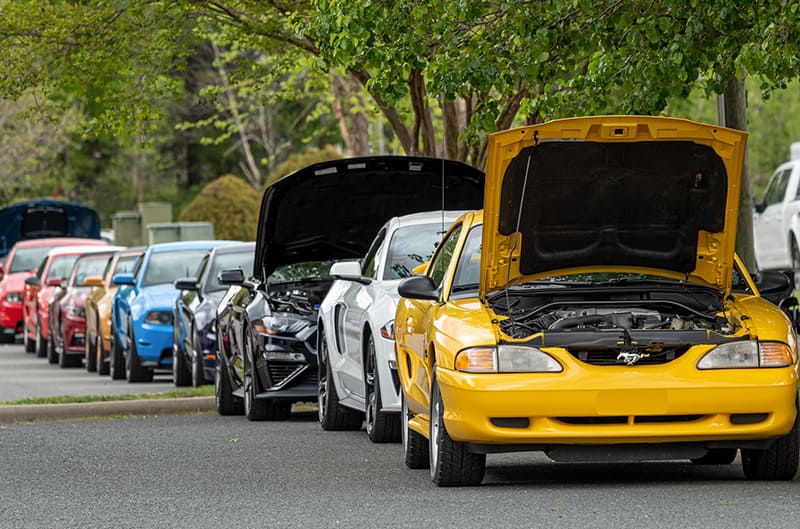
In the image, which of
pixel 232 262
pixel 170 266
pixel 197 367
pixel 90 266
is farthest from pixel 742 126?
pixel 90 266

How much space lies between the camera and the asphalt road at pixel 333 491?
340 inches

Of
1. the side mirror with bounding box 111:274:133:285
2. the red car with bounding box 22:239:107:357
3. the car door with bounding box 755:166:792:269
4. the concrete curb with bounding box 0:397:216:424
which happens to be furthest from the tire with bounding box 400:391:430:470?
the car door with bounding box 755:166:792:269

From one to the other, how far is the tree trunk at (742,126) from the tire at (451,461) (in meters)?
6.77

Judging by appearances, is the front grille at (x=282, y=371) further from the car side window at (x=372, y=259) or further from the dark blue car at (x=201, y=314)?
the dark blue car at (x=201, y=314)

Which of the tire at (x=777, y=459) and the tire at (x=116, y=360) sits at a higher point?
the tire at (x=777, y=459)

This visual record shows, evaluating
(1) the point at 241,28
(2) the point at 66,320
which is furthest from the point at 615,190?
(2) the point at 66,320

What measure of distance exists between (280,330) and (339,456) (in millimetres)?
3123

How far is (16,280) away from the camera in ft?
A: 107

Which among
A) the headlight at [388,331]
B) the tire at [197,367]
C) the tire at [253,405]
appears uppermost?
the headlight at [388,331]

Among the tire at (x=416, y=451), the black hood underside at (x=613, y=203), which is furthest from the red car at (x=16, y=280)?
the black hood underside at (x=613, y=203)

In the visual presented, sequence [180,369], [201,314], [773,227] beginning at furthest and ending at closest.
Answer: [773,227]
[180,369]
[201,314]

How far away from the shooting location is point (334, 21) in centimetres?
1316

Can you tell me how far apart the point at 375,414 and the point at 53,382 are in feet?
33.8

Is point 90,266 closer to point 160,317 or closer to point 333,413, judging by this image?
point 160,317
